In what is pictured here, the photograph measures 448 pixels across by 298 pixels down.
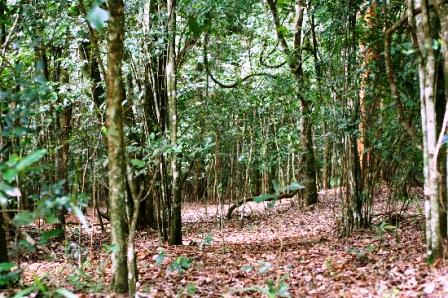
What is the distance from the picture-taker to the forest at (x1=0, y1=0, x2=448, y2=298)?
4281mm

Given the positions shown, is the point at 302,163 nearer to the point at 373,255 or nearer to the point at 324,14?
the point at 324,14

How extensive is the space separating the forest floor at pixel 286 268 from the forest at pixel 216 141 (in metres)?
0.03

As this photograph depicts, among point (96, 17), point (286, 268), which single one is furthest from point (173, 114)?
point (96, 17)

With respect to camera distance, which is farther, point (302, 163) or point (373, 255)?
point (302, 163)

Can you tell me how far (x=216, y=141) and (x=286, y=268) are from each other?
4.04 metres

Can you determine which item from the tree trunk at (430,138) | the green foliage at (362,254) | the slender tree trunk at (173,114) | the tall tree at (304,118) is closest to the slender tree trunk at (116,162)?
the tree trunk at (430,138)

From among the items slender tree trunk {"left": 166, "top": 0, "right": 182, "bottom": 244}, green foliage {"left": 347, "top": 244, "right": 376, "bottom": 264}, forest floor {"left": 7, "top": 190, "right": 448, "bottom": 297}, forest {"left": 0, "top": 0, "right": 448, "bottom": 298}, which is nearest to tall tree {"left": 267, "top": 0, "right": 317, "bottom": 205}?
forest {"left": 0, "top": 0, "right": 448, "bottom": 298}

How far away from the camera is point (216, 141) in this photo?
10.1 meters

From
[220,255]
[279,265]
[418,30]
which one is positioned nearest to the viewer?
[418,30]

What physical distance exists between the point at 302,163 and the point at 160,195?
7.40 metres

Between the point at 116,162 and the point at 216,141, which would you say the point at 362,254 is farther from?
the point at 216,141

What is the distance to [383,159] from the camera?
27.6 feet

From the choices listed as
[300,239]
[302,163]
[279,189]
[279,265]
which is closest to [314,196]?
[302,163]

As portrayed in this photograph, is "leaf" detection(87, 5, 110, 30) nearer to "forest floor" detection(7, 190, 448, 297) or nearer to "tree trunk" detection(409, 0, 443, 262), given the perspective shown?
"forest floor" detection(7, 190, 448, 297)
